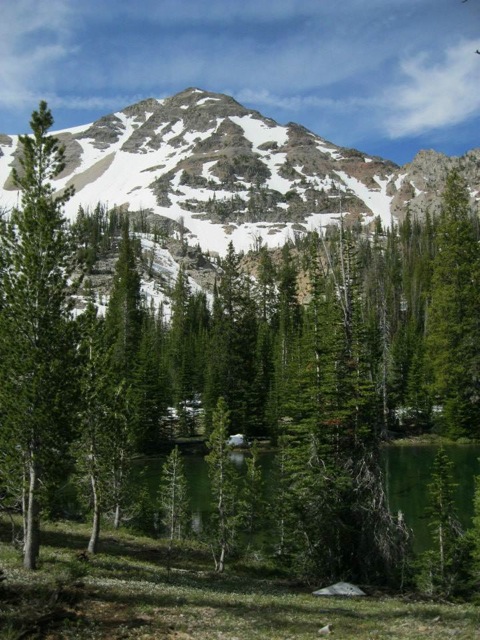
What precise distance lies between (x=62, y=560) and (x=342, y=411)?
43.0 ft

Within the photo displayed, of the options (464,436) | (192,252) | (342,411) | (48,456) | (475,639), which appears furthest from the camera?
(192,252)

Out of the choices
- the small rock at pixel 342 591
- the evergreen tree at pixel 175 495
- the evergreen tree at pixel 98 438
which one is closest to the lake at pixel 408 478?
the evergreen tree at pixel 175 495

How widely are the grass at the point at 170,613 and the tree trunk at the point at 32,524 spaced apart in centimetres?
36

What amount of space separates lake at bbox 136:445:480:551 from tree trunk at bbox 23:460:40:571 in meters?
14.5

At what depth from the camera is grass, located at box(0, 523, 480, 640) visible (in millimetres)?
9672

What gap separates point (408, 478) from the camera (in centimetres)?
4300

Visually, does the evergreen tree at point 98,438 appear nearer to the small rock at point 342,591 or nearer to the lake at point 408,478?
the lake at point 408,478

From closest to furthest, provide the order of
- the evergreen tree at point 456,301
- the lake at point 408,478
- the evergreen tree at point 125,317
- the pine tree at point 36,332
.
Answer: the pine tree at point 36,332 → the lake at point 408,478 → the evergreen tree at point 456,301 → the evergreen tree at point 125,317

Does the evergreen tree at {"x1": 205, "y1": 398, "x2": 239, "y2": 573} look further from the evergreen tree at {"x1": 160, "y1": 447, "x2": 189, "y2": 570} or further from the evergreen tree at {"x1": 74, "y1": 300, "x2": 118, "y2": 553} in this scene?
the evergreen tree at {"x1": 74, "y1": 300, "x2": 118, "y2": 553}

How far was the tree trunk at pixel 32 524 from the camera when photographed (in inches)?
614

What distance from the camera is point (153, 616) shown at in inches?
425

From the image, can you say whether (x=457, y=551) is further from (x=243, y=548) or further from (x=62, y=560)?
(x=62, y=560)

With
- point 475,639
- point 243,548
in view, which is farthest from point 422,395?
point 475,639

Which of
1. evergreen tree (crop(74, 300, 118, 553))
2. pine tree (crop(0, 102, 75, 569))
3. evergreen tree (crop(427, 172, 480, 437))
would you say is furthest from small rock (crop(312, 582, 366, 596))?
evergreen tree (crop(427, 172, 480, 437))
